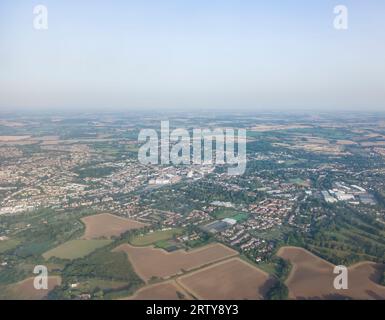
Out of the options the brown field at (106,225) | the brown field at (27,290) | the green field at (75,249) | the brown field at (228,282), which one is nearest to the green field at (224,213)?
the brown field at (106,225)

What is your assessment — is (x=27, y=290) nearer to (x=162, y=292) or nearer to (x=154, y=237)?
(x=162, y=292)

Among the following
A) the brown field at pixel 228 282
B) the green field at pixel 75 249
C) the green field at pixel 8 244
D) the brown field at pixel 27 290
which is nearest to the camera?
the brown field at pixel 27 290

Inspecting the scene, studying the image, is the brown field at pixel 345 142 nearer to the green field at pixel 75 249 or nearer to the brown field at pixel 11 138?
the green field at pixel 75 249

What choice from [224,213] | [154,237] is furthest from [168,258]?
[224,213]

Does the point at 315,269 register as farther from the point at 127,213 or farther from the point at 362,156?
the point at 362,156

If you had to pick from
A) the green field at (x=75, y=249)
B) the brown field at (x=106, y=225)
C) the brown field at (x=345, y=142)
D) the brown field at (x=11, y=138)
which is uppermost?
the brown field at (x=11, y=138)

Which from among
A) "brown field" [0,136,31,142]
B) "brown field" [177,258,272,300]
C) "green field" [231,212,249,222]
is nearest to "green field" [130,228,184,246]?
"green field" [231,212,249,222]
